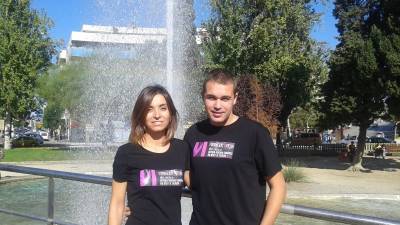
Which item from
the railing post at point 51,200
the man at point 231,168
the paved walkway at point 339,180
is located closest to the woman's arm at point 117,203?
the man at point 231,168

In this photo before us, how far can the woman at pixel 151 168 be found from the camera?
308 cm

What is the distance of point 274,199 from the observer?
2.84m

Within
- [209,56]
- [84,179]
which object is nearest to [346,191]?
[84,179]

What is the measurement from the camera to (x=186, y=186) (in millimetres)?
3281

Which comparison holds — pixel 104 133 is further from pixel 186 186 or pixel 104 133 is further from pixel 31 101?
pixel 31 101

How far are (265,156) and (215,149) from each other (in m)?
0.28

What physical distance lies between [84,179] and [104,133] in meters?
16.4

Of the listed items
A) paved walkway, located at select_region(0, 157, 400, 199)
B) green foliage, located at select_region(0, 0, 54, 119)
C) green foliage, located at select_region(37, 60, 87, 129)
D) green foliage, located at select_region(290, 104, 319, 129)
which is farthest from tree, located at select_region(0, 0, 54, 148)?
green foliage, located at select_region(290, 104, 319, 129)

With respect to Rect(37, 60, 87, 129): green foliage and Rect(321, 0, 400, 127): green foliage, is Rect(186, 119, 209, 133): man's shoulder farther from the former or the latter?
Rect(37, 60, 87, 129): green foliage

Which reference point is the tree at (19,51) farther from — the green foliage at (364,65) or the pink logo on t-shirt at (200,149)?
the pink logo on t-shirt at (200,149)

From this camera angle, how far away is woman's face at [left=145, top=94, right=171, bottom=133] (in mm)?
3189

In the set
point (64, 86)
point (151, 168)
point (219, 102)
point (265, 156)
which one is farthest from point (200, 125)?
point (64, 86)

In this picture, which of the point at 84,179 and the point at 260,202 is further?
the point at 84,179

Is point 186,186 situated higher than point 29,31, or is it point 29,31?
point 29,31
